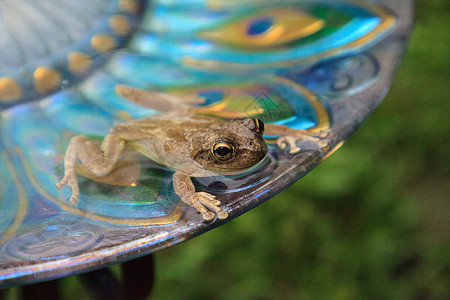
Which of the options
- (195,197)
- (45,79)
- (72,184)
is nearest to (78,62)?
(45,79)

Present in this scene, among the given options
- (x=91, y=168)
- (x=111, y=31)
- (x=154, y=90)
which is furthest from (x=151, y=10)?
(x=91, y=168)

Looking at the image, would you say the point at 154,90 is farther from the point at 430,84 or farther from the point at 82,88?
the point at 430,84

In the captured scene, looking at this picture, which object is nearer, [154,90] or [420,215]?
[154,90]

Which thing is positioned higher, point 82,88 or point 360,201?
point 82,88

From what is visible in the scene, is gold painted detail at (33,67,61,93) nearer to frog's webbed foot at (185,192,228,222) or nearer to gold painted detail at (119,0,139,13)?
gold painted detail at (119,0,139,13)

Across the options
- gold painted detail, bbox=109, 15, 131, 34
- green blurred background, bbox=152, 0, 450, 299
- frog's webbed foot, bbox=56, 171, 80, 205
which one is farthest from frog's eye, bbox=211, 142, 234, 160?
green blurred background, bbox=152, 0, 450, 299
